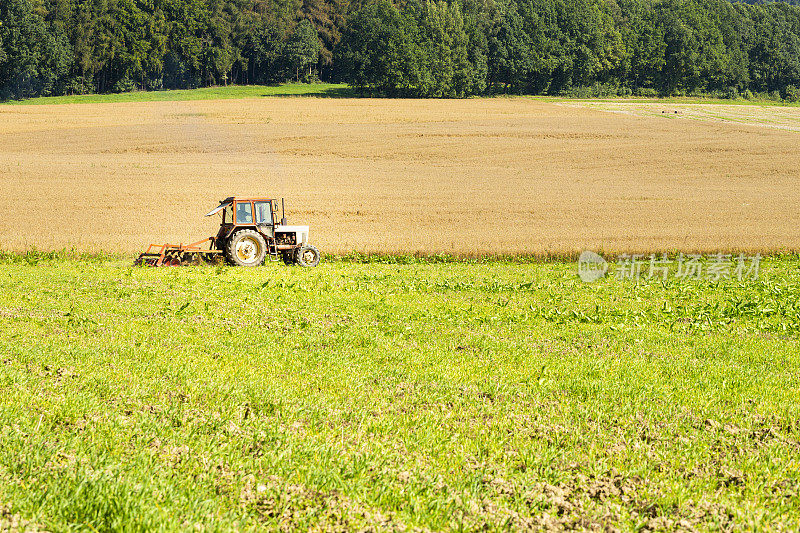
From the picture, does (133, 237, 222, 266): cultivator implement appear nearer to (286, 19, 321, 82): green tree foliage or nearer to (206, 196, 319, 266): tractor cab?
(206, 196, 319, 266): tractor cab

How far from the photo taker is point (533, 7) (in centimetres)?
11362

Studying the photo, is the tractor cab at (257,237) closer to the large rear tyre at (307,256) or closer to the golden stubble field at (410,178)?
the large rear tyre at (307,256)

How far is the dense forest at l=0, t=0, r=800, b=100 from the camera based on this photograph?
98.3 metres

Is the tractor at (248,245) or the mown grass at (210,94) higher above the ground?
the mown grass at (210,94)

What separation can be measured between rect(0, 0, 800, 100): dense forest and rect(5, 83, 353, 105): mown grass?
3.64 meters

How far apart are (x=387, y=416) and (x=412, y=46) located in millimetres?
97147

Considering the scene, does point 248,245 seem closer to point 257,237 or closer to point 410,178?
point 257,237

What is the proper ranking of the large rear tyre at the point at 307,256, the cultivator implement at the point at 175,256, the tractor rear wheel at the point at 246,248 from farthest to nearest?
1. the large rear tyre at the point at 307,256
2. the tractor rear wheel at the point at 246,248
3. the cultivator implement at the point at 175,256

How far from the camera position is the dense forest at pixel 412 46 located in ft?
323

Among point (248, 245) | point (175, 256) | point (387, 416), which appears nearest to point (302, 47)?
point (248, 245)

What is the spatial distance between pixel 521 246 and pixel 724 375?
17698 millimetres

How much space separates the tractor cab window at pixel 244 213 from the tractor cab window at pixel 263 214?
0.23 m

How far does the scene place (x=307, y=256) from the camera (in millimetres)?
22094

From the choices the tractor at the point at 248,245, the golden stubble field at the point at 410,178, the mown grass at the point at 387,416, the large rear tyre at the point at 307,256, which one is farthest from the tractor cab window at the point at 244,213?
the mown grass at the point at 387,416
